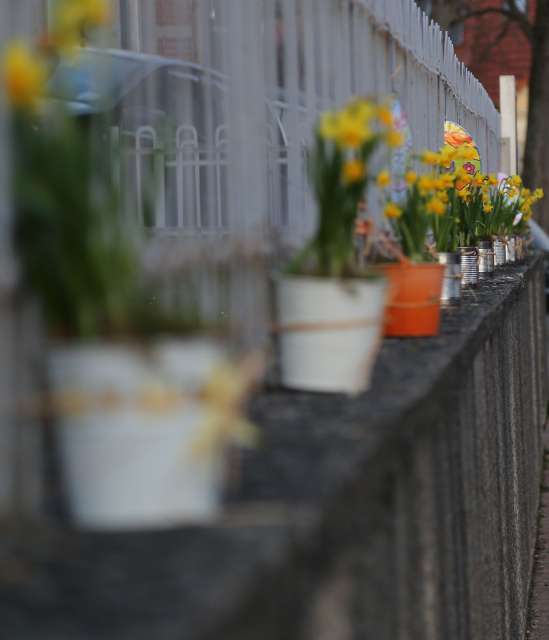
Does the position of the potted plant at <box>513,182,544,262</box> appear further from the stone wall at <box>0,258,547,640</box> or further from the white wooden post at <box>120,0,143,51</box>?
the stone wall at <box>0,258,547,640</box>

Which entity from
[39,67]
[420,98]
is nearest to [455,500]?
[39,67]

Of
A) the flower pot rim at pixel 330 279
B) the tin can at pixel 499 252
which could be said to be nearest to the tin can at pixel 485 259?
the tin can at pixel 499 252

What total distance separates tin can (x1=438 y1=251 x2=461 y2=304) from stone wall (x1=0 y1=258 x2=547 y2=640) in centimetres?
69

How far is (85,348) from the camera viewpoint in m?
1.86

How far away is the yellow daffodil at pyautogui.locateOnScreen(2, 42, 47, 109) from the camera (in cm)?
173

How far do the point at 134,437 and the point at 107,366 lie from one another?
0.08 metres

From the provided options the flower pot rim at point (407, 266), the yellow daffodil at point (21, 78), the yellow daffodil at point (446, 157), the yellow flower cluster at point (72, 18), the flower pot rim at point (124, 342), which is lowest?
the flower pot rim at point (407, 266)

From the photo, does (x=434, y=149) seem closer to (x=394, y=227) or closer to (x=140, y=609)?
(x=394, y=227)

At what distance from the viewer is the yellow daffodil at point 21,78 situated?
68.2 inches

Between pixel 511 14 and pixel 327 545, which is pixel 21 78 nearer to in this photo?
pixel 327 545

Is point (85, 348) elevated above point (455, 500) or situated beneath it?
elevated above

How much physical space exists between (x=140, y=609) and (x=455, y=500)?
1970mm

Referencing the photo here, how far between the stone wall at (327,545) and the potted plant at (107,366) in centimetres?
8

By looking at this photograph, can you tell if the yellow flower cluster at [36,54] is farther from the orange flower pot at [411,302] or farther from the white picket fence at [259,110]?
the orange flower pot at [411,302]
